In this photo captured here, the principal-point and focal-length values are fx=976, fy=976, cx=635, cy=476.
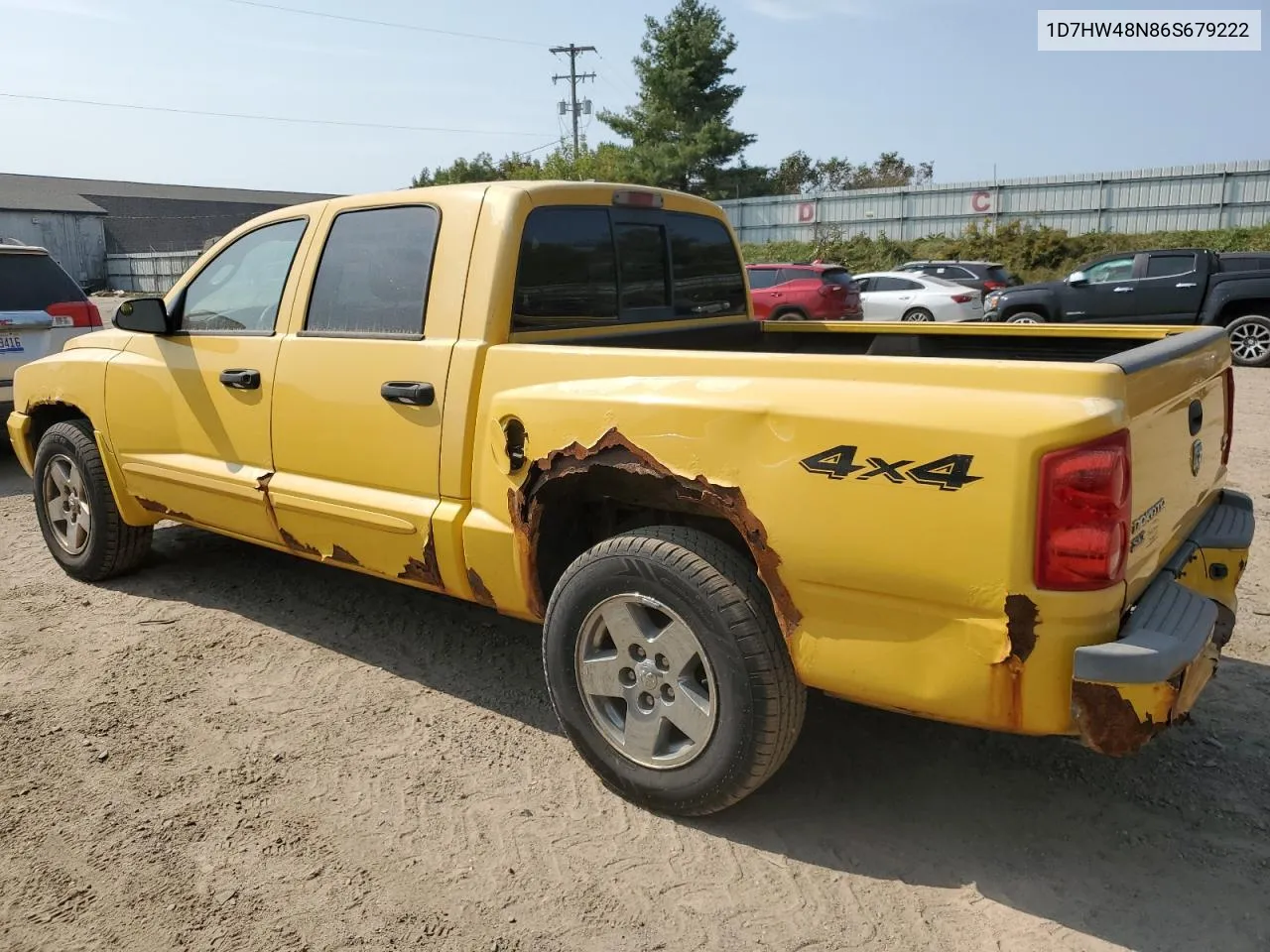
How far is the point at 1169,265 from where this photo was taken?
48.5 feet

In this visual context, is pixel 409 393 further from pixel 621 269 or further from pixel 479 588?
pixel 621 269

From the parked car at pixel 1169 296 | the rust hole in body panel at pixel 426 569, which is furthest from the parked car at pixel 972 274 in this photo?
the rust hole in body panel at pixel 426 569

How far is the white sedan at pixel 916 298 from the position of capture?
1883cm

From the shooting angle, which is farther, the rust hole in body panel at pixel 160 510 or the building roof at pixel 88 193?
the building roof at pixel 88 193

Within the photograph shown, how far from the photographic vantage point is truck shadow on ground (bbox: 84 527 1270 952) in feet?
8.29

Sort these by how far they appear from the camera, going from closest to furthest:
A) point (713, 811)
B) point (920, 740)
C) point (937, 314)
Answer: point (713, 811) → point (920, 740) → point (937, 314)

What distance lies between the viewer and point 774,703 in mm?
2648

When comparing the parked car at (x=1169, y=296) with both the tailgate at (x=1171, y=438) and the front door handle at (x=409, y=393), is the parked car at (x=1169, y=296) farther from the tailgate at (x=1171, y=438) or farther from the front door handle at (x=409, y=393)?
the front door handle at (x=409, y=393)

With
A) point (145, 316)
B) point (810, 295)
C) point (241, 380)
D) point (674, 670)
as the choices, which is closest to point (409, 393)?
point (241, 380)

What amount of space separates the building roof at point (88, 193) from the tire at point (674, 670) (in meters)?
45.8

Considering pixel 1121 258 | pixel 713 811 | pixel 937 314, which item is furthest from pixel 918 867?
pixel 937 314

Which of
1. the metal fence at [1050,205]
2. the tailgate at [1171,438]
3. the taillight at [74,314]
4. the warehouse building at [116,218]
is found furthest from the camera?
the warehouse building at [116,218]

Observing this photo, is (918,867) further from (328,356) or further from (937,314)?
(937,314)

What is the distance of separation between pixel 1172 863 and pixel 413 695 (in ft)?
8.53
